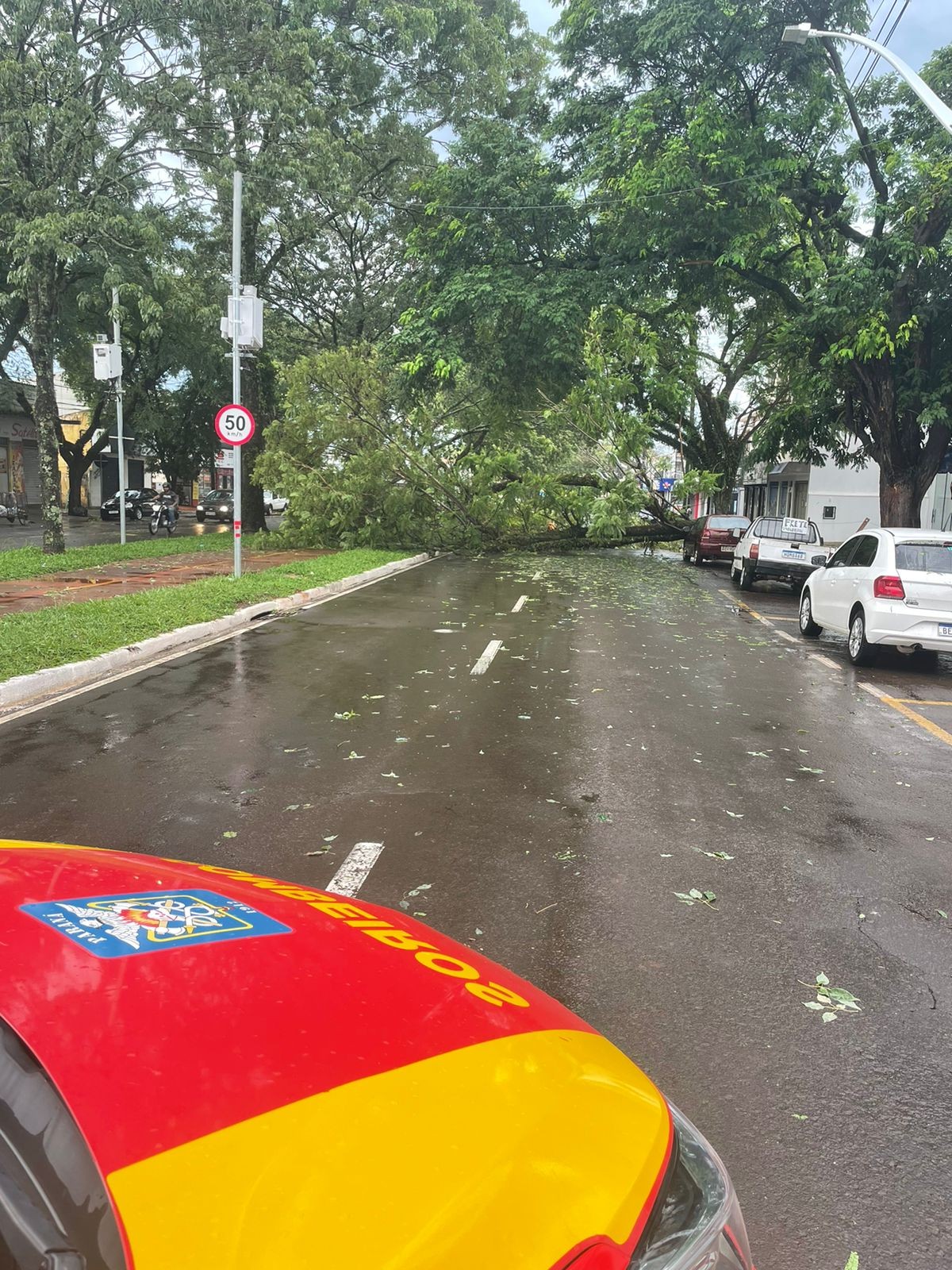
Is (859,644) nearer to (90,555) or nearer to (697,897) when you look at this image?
(697,897)

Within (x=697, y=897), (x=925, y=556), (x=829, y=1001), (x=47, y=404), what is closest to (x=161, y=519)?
(x=47, y=404)

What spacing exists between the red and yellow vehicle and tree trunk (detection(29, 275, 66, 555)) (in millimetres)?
19477

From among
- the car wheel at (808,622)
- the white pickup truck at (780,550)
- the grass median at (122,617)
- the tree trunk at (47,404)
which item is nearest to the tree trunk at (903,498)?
the white pickup truck at (780,550)

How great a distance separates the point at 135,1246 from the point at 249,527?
30.2m

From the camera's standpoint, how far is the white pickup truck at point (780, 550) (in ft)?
65.1

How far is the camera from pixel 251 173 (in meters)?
20.8

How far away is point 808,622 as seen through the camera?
13.4 meters

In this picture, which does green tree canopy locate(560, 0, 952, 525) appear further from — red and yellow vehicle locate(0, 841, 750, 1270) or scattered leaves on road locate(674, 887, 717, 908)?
red and yellow vehicle locate(0, 841, 750, 1270)

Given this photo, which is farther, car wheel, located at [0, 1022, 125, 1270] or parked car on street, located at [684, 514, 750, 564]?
parked car on street, located at [684, 514, 750, 564]

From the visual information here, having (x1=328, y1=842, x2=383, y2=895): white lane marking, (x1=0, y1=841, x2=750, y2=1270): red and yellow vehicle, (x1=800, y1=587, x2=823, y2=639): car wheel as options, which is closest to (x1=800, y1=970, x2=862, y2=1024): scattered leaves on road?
(x1=0, y1=841, x2=750, y2=1270): red and yellow vehicle

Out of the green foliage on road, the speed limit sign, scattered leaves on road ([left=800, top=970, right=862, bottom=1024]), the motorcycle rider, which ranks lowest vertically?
scattered leaves on road ([left=800, top=970, right=862, bottom=1024])

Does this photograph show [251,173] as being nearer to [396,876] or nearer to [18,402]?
[396,876]

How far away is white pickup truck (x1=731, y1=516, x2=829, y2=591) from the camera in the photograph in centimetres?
1984

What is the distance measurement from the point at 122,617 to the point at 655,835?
347 inches
